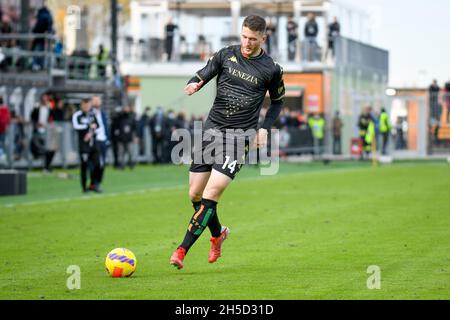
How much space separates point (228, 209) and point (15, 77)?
643 inches

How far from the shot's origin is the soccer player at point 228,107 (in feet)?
40.1

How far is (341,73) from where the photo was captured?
181 ft

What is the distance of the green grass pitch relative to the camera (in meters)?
10.9

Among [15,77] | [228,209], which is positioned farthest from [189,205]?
[15,77]

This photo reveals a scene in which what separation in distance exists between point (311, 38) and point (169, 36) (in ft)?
21.9

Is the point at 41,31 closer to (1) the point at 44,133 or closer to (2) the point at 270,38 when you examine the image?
(1) the point at 44,133

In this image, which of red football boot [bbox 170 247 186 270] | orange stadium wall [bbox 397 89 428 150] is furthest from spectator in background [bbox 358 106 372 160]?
red football boot [bbox 170 247 186 270]

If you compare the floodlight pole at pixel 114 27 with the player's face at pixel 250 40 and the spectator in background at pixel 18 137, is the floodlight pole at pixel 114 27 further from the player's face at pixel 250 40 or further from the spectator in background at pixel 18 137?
the player's face at pixel 250 40

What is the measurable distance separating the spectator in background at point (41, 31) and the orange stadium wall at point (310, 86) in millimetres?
22628

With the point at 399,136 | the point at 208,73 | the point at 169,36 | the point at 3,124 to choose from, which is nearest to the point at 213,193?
the point at 208,73

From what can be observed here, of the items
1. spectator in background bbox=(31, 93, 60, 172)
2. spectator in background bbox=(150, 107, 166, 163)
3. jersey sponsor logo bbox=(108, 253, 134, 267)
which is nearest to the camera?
jersey sponsor logo bbox=(108, 253, 134, 267)

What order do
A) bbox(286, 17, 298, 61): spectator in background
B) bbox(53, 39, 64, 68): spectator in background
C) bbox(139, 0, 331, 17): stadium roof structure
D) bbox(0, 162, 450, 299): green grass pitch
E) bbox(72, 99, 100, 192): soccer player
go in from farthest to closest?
1. bbox(139, 0, 331, 17): stadium roof structure
2. bbox(286, 17, 298, 61): spectator in background
3. bbox(53, 39, 64, 68): spectator in background
4. bbox(72, 99, 100, 192): soccer player
5. bbox(0, 162, 450, 299): green grass pitch

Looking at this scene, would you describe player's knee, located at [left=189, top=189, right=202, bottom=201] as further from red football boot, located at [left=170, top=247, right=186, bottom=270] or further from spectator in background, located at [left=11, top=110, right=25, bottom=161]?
spectator in background, located at [left=11, top=110, right=25, bottom=161]

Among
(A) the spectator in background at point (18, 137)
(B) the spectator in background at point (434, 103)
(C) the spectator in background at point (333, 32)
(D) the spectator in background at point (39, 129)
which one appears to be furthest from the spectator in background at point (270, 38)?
(A) the spectator in background at point (18, 137)
